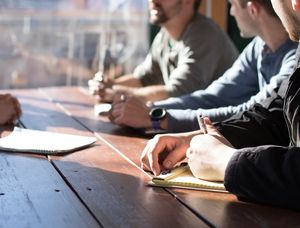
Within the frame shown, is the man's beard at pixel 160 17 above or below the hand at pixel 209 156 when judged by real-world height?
above

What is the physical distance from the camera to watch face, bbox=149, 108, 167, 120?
1866 mm

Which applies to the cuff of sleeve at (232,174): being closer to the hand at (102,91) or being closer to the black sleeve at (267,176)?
the black sleeve at (267,176)

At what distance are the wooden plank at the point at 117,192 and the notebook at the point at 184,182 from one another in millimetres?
27

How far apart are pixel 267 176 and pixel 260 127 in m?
0.41

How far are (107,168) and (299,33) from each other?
20.0 inches

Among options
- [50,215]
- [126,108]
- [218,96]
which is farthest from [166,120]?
[50,215]

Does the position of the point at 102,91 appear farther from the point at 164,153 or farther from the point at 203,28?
the point at 164,153

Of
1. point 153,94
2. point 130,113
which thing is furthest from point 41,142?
point 153,94

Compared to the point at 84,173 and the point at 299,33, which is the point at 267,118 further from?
the point at 84,173

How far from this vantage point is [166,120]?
6.11 feet

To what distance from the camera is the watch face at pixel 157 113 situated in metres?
1.87

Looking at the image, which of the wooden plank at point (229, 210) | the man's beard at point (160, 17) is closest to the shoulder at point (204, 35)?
the man's beard at point (160, 17)

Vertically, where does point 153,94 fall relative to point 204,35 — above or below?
below

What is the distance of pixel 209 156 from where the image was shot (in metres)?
1.28
